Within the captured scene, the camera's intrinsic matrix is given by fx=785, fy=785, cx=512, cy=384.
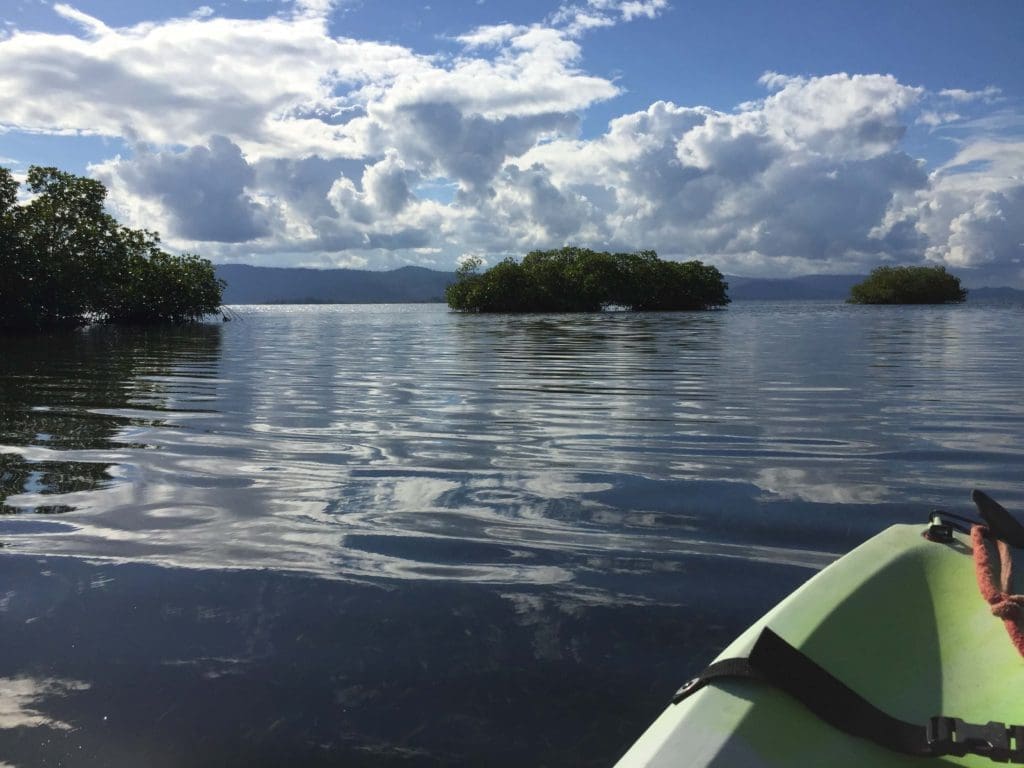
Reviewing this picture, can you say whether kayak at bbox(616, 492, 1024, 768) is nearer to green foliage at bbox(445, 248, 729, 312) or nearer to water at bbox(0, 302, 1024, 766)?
water at bbox(0, 302, 1024, 766)

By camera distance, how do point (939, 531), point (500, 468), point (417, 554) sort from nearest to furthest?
point (939, 531) → point (417, 554) → point (500, 468)

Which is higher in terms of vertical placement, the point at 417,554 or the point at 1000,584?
the point at 1000,584

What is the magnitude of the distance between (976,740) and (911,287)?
165757 millimetres

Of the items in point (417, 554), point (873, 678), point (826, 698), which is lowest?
point (417, 554)

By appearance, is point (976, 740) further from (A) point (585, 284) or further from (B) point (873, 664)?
(A) point (585, 284)

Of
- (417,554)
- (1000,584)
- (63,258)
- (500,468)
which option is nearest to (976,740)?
(1000,584)

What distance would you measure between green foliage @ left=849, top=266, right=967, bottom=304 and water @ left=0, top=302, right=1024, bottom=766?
150694 millimetres

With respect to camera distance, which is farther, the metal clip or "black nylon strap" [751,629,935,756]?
the metal clip

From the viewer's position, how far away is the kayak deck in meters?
2.16

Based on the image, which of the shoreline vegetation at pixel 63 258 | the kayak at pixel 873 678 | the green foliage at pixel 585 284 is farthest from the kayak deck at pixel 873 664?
the green foliage at pixel 585 284

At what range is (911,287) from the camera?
489 feet

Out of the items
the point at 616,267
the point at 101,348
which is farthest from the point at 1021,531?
the point at 616,267

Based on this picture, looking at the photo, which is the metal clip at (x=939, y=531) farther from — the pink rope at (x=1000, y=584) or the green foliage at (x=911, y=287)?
the green foliage at (x=911, y=287)

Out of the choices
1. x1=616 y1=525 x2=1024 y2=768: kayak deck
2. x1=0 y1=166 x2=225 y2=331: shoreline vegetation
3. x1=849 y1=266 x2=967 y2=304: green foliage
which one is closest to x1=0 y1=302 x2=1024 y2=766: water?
x1=616 y1=525 x2=1024 y2=768: kayak deck
